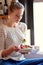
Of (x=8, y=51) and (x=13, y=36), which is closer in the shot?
(x=8, y=51)

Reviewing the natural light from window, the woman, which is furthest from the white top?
the natural light from window

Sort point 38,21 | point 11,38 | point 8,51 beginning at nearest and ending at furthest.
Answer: point 8,51, point 11,38, point 38,21

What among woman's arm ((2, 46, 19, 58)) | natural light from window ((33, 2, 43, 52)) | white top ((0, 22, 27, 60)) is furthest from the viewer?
natural light from window ((33, 2, 43, 52))

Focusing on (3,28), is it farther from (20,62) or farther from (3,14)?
(3,14)

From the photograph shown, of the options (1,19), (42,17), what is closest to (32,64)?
(1,19)

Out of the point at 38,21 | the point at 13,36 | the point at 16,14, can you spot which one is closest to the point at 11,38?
the point at 13,36

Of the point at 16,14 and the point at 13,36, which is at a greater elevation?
the point at 16,14

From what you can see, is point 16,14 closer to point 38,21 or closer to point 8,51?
point 8,51

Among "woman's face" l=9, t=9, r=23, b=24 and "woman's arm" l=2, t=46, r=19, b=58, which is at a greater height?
"woman's face" l=9, t=9, r=23, b=24

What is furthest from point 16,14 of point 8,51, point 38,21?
point 38,21

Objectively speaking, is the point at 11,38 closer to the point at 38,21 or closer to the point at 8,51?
the point at 8,51

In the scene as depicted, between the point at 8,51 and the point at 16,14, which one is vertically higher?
the point at 16,14

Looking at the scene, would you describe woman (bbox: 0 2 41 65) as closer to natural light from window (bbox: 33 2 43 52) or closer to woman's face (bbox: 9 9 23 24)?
woman's face (bbox: 9 9 23 24)

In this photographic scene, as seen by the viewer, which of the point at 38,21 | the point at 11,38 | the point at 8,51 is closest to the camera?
the point at 8,51
